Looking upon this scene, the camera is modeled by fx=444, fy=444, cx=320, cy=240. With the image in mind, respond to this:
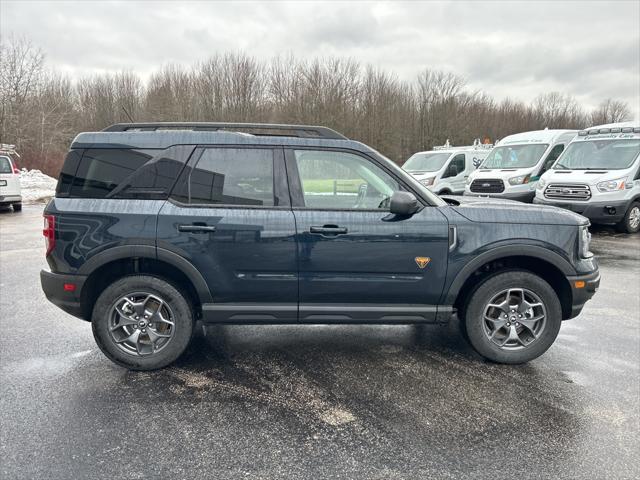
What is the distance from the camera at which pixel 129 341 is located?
144 inches

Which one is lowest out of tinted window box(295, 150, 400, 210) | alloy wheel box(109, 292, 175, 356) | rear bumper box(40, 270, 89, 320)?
alloy wheel box(109, 292, 175, 356)

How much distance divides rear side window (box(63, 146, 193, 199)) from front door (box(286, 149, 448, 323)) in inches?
39.3

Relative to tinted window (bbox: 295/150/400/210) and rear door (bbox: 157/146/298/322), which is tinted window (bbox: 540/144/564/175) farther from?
rear door (bbox: 157/146/298/322)

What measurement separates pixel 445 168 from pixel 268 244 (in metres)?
13.0

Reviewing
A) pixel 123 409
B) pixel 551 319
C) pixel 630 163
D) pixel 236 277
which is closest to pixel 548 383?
pixel 551 319

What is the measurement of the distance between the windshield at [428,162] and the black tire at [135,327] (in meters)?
13.2

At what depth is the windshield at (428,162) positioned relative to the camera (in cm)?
1564

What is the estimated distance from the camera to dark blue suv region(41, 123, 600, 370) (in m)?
3.52

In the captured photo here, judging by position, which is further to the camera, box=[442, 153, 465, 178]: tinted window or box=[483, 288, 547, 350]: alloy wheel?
box=[442, 153, 465, 178]: tinted window

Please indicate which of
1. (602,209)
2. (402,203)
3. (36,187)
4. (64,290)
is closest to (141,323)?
(64,290)

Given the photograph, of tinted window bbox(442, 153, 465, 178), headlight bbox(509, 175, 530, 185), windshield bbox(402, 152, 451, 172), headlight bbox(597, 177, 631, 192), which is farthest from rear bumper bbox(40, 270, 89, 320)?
tinted window bbox(442, 153, 465, 178)

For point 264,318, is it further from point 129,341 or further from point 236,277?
point 129,341

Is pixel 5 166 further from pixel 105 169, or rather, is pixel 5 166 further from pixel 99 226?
pixel 99 226

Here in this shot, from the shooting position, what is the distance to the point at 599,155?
37.0 feet
